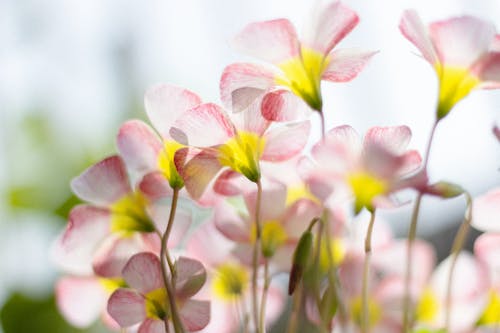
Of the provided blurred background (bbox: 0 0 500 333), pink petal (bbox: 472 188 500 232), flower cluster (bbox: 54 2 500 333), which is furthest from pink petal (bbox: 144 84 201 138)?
blurred background (bbox: 0 0 500 333)

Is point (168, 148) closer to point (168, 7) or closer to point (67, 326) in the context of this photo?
point (67, 326)

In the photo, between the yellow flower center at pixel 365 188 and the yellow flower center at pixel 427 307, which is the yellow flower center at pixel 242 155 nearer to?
the yellow flower center at pixel 365 188

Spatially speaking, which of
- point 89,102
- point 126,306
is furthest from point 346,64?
point 89,102

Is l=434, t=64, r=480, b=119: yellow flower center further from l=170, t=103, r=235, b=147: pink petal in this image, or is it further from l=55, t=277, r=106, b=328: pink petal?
l=55, t=277, r=106, b=328: pink petal

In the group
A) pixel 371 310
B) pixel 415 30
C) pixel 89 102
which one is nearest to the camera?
pixel 415 30

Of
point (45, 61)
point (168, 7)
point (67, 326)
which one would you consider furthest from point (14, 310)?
point (168, 7)

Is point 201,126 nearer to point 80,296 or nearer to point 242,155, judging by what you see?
point 242,155

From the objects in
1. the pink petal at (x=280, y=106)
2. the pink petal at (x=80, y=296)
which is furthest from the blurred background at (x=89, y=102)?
the pink petal at (x=280, y=106)
